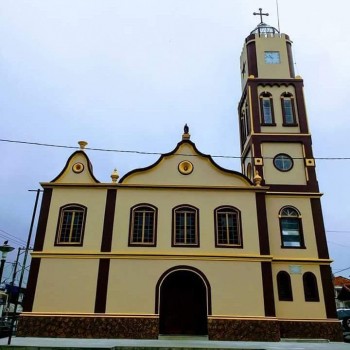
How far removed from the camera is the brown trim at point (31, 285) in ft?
54.2

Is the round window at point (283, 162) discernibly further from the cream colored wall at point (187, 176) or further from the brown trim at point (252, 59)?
the brown trim at point (252, 59)

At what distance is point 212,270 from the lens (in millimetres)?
17219

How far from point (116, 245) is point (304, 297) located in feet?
33.3

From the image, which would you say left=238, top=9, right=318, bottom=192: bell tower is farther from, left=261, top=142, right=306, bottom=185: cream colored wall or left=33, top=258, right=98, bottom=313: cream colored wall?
left=33, top=258, right=98, bottom=313: cream colored wall

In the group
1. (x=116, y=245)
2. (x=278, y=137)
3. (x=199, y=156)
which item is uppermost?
(x=278, y=137)


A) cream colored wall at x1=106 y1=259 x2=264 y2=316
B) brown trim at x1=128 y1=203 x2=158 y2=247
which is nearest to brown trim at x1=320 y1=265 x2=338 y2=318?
cream colored wall at x1=106 y1=259 x2=264 y2=316

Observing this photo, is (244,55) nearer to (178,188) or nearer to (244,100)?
(244,100)

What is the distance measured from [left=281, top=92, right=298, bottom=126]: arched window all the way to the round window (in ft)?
7.74

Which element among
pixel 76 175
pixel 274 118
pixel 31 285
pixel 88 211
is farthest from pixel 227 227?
pixel 31 285

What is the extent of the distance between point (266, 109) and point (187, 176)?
26.0ft

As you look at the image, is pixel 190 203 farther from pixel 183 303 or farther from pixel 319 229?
pixel 319 229

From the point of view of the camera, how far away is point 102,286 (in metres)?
16.8

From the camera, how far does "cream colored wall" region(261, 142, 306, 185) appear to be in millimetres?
20469

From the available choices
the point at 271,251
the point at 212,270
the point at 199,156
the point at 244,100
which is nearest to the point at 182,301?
the point at 212,270
